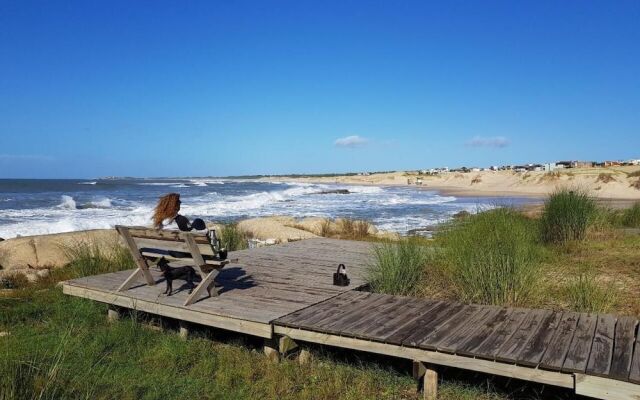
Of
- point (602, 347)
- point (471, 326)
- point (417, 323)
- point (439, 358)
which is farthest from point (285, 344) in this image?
point (602, 347)

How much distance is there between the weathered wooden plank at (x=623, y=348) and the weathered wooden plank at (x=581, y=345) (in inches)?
6.9

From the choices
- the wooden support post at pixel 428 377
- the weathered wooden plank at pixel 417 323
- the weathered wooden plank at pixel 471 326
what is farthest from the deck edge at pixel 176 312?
the weathered wooden plank at pixel 471 326

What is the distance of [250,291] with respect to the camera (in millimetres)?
6215

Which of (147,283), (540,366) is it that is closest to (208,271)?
(147,283)

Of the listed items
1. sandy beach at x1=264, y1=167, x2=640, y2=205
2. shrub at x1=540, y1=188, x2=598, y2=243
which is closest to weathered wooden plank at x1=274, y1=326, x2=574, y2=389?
shrub at x1=540, y1=188, x2=598, y2=243

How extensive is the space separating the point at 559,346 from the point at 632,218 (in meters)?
12.2

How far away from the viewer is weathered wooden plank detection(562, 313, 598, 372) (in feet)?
11.5

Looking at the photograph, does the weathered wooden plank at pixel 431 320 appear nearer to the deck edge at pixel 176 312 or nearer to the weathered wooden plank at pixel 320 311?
the weathered wooden plank at pixel 320 311

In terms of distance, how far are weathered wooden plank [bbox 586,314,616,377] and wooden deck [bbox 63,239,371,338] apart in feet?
9.07

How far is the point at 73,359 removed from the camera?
4691 millimetres

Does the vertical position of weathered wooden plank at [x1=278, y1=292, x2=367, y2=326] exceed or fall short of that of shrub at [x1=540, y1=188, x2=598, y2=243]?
it falls short

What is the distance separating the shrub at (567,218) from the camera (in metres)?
9.94

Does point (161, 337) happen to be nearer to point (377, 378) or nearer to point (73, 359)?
point (73, 359)

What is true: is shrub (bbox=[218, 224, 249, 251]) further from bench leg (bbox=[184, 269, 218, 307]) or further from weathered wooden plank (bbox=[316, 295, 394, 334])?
weathered wooden plank (bbox=[316, 295, 394, 334])
